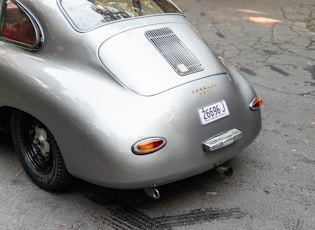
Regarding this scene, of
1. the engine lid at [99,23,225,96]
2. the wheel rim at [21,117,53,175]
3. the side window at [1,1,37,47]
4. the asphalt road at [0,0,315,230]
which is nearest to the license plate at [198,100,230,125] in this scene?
the engine lid at [99,23,225,96]

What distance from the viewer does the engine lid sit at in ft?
10.6

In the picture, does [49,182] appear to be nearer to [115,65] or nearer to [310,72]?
[115,65]

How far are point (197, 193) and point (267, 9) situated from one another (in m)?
7.36

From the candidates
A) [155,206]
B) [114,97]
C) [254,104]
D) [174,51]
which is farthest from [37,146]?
[254,104]

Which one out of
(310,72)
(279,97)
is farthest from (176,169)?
(310,72)

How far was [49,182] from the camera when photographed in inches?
139

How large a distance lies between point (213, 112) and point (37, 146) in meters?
1.51

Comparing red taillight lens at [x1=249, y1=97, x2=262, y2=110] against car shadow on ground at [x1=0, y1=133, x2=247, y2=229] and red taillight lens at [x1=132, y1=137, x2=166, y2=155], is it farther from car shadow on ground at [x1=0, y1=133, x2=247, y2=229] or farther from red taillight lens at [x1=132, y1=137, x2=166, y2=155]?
red taillight lens at [x1=132, y1=137, x2=166, y2=155]

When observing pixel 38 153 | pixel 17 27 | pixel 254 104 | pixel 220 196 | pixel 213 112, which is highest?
pixel 17 27

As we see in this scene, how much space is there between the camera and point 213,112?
3.31 metres

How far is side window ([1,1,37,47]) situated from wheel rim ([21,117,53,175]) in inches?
25.8

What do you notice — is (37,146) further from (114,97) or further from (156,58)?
(156,58)

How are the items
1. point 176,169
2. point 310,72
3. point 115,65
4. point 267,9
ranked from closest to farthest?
point 176,169, point 115,65, point 310,72, point 267,9

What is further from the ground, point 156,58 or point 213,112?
point 156,58
